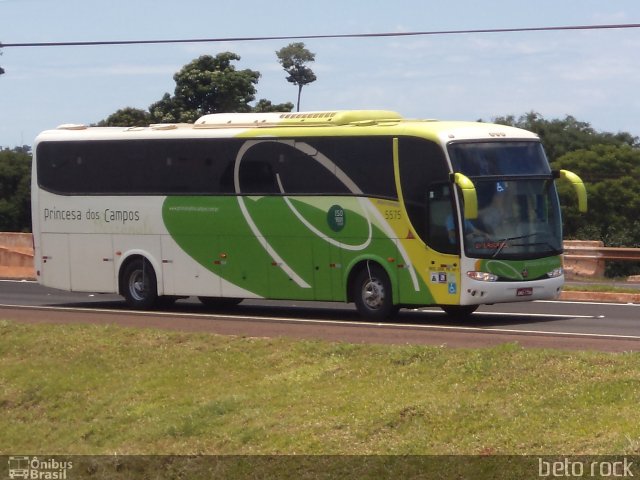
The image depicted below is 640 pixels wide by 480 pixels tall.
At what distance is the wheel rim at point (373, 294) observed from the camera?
67.5 ft

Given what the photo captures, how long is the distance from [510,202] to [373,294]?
2.75 m

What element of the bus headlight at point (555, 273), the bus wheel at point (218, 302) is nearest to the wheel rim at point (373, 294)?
the bus headlight at point (555, 273)

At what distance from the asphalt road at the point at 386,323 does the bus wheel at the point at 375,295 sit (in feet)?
0.67

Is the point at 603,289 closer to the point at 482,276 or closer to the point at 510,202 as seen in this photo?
the point at 510,202

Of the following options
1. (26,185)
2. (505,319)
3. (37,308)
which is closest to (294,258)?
(505,319)

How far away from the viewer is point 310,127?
70.6 ft

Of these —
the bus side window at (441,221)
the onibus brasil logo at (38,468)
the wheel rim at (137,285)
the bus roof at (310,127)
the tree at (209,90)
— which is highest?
the tree at (209,90)

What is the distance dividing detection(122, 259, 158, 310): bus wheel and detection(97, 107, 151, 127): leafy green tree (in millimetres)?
35910

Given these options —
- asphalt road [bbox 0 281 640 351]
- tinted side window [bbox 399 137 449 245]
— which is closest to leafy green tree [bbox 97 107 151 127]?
asphalt road [bbox 0 281 640 351]

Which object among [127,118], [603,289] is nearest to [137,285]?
[603,289]

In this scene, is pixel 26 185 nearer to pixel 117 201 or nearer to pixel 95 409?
pixel 117 201

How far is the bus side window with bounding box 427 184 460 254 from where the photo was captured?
1961 cm

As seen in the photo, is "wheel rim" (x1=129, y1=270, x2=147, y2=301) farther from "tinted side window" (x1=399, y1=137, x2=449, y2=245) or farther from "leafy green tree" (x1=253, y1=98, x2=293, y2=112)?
"leafy green tree" (x1=253, y1=98, x2=293, y2=112)

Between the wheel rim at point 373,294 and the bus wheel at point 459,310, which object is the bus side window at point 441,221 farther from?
the bus wheel at point 459,310
